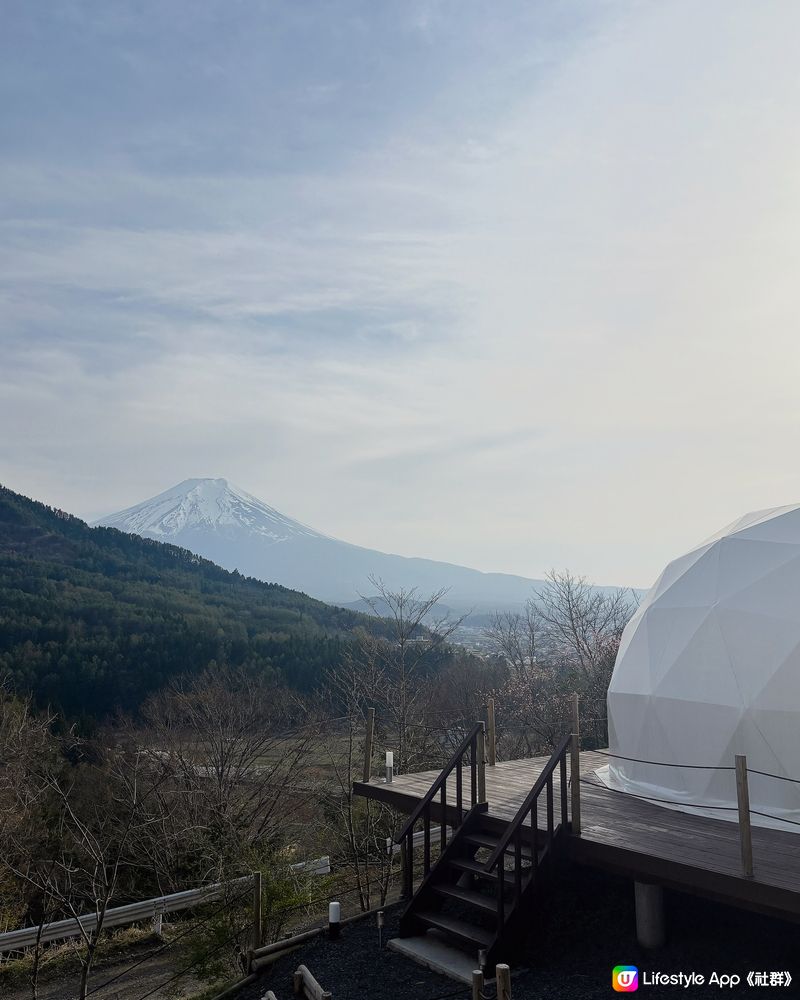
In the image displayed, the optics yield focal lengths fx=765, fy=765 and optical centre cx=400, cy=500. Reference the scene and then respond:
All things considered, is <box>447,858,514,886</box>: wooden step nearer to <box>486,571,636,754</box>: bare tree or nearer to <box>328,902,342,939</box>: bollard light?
<box>328,902,342,939</box>: bollard light

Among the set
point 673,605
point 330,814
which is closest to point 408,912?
point 673,605

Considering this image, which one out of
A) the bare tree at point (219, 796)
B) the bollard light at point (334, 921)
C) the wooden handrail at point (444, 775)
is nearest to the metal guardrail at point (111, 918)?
the bare tree at point (219, 796)

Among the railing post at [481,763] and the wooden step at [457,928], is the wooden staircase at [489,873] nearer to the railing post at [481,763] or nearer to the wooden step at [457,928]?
the wooden step at [457,928]

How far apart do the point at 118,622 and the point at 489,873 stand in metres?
43.5

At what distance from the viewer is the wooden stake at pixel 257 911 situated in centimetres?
969

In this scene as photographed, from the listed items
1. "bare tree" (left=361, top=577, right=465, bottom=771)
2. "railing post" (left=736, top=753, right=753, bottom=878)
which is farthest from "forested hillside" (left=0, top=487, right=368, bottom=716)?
"railing post" (left=736, top=753, right=753, bottom=878)

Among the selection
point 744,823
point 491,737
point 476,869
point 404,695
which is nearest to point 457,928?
point 476,869

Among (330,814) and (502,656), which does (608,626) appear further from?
(330,814)

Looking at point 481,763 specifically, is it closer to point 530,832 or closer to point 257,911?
point 530,832

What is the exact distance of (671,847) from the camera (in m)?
7.27

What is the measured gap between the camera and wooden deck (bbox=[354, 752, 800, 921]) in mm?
6250

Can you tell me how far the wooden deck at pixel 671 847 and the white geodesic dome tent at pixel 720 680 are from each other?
1.31ft

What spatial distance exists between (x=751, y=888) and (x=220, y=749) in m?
14.2

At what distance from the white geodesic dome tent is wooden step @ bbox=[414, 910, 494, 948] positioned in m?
2.69
